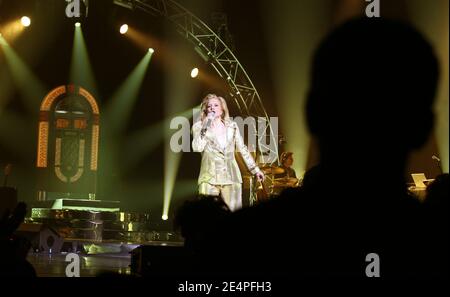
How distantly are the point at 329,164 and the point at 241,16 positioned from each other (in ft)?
Answer: 39.9

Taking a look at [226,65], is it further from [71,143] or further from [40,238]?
[40,238]

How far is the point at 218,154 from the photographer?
6777mm

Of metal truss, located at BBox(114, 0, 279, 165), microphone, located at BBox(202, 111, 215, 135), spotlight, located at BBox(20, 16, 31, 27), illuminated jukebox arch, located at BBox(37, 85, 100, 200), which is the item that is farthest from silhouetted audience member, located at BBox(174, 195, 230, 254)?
illuminated jukebox arch, located at BBox(37, 85, 100, 200)

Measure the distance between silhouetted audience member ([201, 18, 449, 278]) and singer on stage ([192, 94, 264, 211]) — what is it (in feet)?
19.0

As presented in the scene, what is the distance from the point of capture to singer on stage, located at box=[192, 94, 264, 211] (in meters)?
6.69

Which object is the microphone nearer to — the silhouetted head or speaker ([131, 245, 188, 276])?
speaker ([131, 245, 188, 276])

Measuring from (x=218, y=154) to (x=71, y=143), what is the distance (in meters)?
8.07

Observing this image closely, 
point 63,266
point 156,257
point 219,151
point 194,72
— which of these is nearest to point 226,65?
point 194,72

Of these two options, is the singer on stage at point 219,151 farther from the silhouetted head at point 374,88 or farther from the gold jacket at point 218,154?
the silhouetted head at point 374,88

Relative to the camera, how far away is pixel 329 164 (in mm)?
829

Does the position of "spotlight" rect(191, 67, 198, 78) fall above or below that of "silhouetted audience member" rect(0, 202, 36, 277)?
above

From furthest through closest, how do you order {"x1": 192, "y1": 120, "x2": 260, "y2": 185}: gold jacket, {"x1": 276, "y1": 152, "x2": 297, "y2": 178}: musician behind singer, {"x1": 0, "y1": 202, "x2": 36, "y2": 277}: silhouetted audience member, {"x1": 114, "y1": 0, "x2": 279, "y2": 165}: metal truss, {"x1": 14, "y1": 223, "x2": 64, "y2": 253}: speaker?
1. {"x1": 114, "y1": 0, "x2": 279, "y2": 165}: metal truss
2. {"x1": 276, "y1": 152, "x2": 297, "y2": 178}: musician behind singer
3. {"x1": 14, "y1": 223, "x2": 64, "y2": 253}: speaker
4. {"x1": 192, "y1": 120, "x2": 260, "y2": 185}: gold jacket
5. {"x1": 0, "y1": 202, "x2": 36, "y2": 277}: silhouetted audience member

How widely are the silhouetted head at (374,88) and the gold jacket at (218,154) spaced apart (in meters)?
5.89
